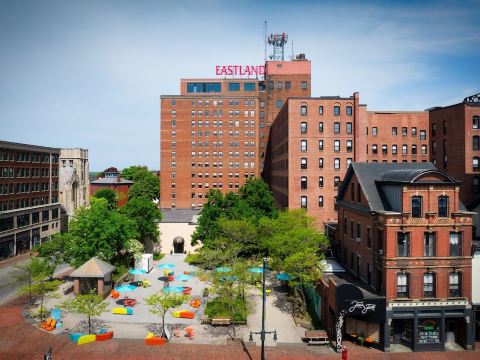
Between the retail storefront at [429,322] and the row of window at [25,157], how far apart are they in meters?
63.9

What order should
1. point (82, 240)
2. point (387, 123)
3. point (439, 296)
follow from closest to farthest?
1. point (439, 296)
2. point (82, 240)
3. point (387, 123)

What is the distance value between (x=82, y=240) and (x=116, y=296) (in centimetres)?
872

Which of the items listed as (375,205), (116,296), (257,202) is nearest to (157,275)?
(116,296)

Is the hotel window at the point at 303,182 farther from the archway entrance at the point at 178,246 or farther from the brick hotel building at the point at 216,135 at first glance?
→ the brick hotel building at the point at 216,135

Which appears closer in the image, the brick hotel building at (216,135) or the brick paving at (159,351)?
the brick paving at (159,351)

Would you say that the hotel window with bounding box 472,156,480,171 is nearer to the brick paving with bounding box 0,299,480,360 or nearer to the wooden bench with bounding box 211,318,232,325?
the brick paving with bounding box 0,299,480,360

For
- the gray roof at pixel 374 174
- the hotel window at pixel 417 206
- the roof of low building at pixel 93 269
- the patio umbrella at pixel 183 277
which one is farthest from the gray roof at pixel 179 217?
the hotel window at pixel 417 206

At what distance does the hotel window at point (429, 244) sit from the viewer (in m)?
29.5

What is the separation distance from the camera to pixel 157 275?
51.7 m

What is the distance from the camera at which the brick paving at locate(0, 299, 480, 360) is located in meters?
27.3

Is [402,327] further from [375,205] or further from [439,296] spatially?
[375,205]

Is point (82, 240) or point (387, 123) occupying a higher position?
point (387, 123)

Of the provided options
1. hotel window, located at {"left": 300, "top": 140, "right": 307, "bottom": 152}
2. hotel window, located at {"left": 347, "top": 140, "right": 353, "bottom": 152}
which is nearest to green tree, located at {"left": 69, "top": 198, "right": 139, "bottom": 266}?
hotel window, located at {"left": 300, "top": 140, "right": 307, "bottom": 152}

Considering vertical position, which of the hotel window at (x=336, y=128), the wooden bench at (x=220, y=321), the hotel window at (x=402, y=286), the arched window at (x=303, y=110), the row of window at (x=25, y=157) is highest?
the arched window at (x=303, y=110)
